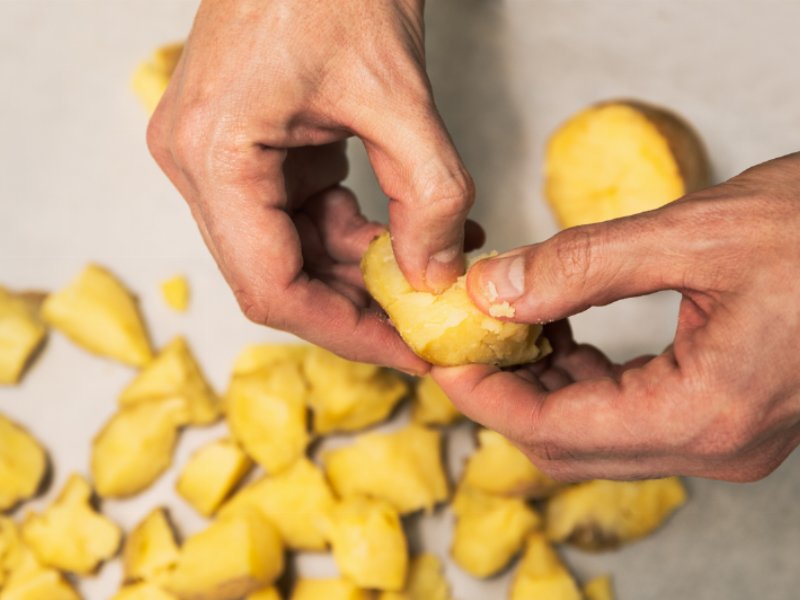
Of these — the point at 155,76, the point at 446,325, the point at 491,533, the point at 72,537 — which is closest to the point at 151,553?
the point at 72,537

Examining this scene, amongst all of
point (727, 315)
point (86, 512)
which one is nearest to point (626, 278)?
point (727, 315)

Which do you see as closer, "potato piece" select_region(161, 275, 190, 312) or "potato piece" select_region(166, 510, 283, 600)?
"potato piece" select_region(166, 510, 283, 600)

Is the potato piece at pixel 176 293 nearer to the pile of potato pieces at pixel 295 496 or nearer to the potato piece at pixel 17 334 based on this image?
the pile of potato pieces at pixel 295 496

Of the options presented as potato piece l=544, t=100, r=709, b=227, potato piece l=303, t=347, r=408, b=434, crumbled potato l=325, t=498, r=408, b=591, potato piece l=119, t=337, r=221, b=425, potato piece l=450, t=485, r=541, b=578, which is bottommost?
potato piece l=450, t=485, r=541, b=578

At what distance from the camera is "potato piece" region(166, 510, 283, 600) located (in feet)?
3.92

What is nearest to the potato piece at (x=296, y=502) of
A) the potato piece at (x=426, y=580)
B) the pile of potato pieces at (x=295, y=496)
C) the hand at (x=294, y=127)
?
the pile of potato pieces at (x=295, y=496)

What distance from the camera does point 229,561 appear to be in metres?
1.20

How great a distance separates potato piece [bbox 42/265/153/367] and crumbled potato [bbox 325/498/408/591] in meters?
0.40

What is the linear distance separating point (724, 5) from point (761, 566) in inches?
34.5

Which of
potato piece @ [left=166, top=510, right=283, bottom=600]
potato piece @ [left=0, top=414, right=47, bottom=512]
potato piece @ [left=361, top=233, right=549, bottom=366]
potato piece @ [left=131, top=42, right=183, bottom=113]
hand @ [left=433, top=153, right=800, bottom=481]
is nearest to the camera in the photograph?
hand @ [left=433, top=153, right=800, bottom=481]

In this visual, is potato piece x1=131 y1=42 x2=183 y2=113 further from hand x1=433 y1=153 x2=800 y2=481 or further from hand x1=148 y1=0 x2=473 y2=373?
hand x1=433 y1=153 x2=800 y2=481

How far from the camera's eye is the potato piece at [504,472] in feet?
4.04

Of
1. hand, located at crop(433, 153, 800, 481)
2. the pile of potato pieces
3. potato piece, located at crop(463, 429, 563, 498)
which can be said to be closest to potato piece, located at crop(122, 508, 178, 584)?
the pile of potato pieces

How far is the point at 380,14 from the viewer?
36.1 inches
